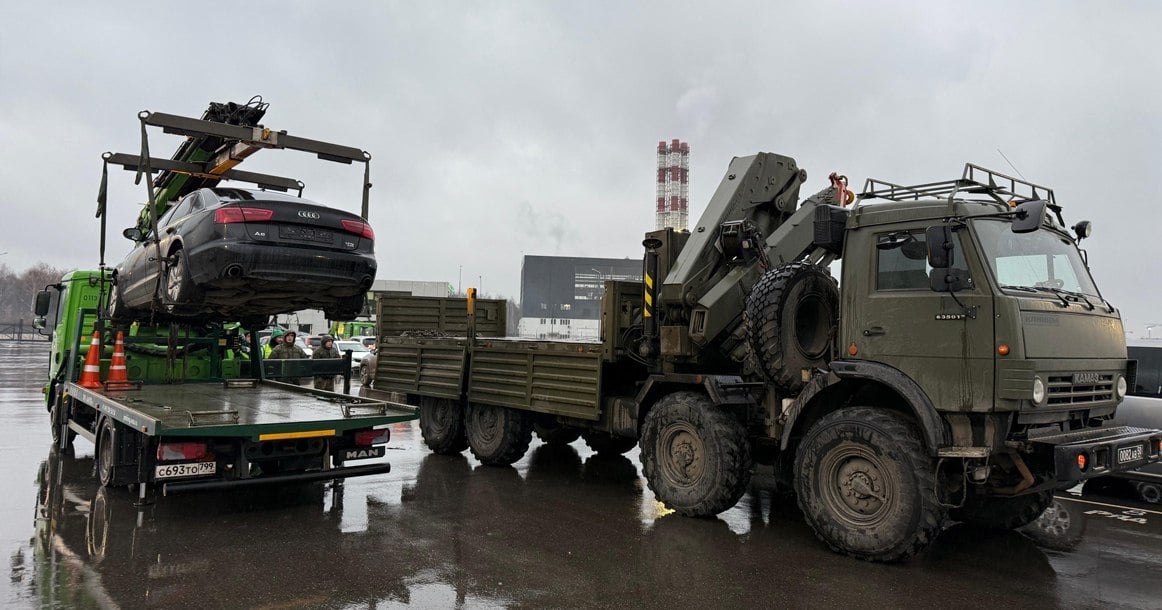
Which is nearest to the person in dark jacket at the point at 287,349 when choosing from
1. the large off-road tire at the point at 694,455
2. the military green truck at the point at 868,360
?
the military green truck at the point at 868,360

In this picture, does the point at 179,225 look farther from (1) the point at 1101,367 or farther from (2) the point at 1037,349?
(1) the point at 1101,367

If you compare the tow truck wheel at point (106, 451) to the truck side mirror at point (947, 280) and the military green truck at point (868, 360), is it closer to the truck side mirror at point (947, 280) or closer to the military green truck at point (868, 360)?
the military green truck at point (868, 360)

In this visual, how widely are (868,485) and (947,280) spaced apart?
5.00 ft

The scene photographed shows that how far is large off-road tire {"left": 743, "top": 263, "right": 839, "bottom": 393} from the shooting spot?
6180mm

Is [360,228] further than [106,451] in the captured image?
Yes

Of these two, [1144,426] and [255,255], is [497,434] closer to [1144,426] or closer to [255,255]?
[255,255]

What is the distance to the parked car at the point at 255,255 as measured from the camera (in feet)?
21.7

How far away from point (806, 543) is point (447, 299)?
6.63 metres

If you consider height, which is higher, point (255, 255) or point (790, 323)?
point (255, 255)

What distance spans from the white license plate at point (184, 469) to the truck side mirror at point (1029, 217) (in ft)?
20.1

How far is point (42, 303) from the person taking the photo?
36.3 ft

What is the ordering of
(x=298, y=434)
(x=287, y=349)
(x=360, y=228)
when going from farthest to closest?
(x=287, y=349) → (x=360, y=228) → (x=298, y=434)

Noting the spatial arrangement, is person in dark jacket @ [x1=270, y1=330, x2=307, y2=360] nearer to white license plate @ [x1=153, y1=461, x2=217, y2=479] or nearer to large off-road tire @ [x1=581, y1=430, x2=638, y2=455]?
large off-road tire @ [x1=581, y1=430, x2=638, y2=455]

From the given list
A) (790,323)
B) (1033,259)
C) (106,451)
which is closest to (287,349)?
(106,451)
